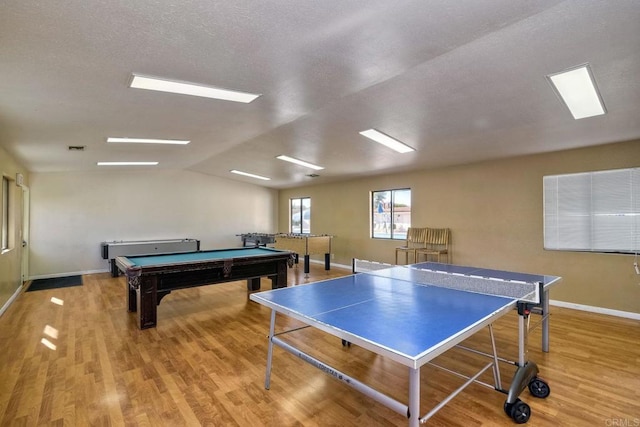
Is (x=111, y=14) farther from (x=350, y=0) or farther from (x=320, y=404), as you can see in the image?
(x=320, y=404)

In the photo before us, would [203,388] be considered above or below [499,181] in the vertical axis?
below

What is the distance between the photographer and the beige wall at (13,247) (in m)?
4.49

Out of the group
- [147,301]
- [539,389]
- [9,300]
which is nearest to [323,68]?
[539,389]

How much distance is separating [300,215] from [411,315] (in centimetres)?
824

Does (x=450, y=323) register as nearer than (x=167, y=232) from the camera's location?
Yes

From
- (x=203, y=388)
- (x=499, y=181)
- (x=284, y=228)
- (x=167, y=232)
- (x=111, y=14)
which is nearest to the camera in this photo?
(x=111, y=14)

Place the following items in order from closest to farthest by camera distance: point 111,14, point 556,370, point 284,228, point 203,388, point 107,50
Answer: point 111,14, point 107,50, point 203,388, point 556,370, point 284,228

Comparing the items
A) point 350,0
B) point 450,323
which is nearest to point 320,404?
point 450,323

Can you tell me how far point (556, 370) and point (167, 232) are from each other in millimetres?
8548

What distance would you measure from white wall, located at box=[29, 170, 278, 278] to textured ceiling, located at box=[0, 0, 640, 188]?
300cm

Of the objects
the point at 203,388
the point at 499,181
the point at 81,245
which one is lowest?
the point at 203,388

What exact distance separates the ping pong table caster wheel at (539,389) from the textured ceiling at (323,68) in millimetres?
2443

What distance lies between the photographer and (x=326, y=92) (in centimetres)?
310

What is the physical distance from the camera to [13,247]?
5.25 meters
